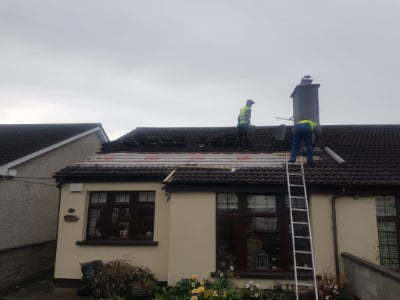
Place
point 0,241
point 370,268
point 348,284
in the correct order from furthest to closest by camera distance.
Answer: point 0,241, point 348,284, point 370,268

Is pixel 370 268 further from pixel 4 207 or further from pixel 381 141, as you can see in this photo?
pixel 4 207

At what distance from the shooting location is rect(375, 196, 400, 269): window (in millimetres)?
7312

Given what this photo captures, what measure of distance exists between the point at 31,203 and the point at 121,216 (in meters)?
4.00

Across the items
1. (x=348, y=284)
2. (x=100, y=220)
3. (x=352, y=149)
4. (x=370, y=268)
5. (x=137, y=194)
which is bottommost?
(x=348, y=284)

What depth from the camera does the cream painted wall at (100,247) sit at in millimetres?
8266

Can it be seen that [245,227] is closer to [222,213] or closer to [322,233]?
[222,213]

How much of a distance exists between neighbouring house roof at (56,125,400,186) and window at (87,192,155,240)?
654 millimetres

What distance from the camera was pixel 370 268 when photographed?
573 centimetres

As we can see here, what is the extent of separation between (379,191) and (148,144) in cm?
793

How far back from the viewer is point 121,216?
8.88 meters

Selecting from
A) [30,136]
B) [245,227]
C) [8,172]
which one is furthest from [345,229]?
[30,136]

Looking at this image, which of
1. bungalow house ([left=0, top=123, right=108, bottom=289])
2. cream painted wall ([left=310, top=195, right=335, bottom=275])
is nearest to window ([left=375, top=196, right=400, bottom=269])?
cream painted wall ([left=310, top=195, right=335, bottom=275])

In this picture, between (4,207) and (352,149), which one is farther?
(352,149)

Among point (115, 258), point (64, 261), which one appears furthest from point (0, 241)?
point (115, 258)
